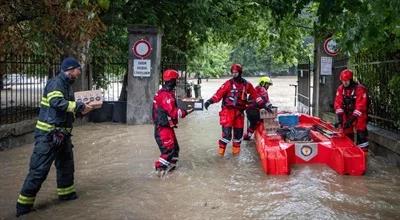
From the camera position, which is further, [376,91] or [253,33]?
[253,33]

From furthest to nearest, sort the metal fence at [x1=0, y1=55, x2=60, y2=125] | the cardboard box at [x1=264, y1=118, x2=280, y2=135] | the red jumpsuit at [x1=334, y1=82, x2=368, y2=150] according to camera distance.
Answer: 1. the metal fence at [x1=0, y1=55, x2=60, y2=125]
2. the cardboard box at [x1=264, y1=118, x2=280, y2=135]
3. the red jumpsuit at [x1=334, y1=82, x2=368, y2=150]

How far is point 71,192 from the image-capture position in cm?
688

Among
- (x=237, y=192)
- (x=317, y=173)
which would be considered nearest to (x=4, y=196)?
(x=237, y=192)

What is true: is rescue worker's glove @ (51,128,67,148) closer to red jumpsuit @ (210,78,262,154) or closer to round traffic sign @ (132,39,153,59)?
red jumpsuit @ (210,78,262,154)

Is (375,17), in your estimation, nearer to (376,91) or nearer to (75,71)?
(75,71)

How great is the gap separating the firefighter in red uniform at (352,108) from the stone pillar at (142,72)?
6.47 metres

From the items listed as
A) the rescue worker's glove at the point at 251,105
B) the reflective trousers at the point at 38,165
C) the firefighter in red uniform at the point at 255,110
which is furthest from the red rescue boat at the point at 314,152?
the reflective trousers at the point at 38,165

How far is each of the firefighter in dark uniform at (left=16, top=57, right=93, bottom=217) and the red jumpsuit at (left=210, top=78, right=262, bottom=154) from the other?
13.0 ft

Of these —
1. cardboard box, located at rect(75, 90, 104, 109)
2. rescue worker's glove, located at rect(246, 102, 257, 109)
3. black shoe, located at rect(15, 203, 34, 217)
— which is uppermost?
cardboard box, located at rect(75, 90, 104, 109)

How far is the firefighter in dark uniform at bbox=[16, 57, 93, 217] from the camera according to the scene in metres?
6.24

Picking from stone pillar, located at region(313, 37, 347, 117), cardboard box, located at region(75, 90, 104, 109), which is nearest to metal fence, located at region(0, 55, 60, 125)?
cardboard box, located at region(75, 90, 104, 109)

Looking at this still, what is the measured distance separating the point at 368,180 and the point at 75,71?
4.67m

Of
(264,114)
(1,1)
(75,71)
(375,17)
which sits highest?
(1,1)

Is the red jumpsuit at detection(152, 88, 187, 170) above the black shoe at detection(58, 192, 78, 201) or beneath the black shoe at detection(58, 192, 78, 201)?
above
